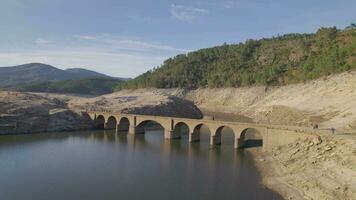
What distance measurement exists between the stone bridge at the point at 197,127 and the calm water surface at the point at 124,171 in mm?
2834

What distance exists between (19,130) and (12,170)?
37.4 m

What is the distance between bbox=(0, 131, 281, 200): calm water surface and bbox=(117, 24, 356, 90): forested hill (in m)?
55.3

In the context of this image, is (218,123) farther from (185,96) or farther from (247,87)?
(185,96)

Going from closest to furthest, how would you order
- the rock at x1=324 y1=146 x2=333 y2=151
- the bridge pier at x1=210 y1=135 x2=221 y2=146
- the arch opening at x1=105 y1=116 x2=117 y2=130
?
1. the rock at x1=324 y1=146 x2=333 y2=151
2. the bridge pier at x1=210 y1=135 x2=221 y2=146
3. the arch opening at x1=105 y1=116 x2=117 y2=130

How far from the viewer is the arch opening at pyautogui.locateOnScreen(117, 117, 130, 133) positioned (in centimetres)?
9972

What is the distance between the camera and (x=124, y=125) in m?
101

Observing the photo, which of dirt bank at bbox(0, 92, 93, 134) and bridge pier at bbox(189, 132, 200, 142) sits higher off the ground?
dirt bank at bbox(0, 92, 93, 134)

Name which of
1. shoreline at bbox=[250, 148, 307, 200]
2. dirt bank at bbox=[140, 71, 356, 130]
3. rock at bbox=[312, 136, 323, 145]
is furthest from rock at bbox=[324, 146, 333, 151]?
dirt bank at bbox=[140, 71, 356, 130]

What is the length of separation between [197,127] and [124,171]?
27954mm

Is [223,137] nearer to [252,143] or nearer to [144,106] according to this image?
[252,143]

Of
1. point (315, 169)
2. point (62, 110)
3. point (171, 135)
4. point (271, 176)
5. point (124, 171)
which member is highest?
point (62, 110)

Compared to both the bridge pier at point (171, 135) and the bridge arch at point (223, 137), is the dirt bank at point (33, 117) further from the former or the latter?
the bridge arch at point (223, 137)

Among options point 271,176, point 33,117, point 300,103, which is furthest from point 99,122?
point 271,176

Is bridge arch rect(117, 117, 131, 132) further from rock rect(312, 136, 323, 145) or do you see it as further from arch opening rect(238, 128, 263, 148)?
rock rect(312, 136, 323, 145)
